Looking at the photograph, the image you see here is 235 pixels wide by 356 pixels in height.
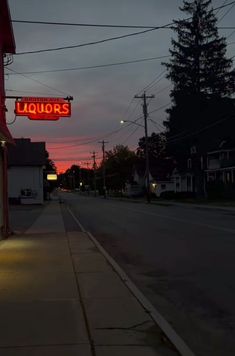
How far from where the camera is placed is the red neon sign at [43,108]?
2316 cm

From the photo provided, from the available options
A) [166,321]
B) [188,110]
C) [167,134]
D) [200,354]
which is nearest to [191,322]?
[166,321]

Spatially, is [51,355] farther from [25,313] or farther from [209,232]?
[209,232]

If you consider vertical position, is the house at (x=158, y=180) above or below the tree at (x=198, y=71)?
below

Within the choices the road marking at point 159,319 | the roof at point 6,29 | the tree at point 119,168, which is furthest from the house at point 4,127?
the tree at point 119,168

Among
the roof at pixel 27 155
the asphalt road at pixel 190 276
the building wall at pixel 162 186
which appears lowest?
the asphalt road at pixel 190 276

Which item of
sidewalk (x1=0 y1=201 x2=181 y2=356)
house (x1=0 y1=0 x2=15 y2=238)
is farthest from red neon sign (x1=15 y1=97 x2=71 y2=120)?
sidewalk (x1=0 y1=201 x2=181 y2=356)

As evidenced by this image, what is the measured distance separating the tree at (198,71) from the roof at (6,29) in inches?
1992

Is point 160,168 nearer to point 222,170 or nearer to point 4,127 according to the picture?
point 222,170

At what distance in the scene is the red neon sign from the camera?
23.2m

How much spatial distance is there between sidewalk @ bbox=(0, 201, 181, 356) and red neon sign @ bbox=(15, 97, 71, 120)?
8987 millimetres

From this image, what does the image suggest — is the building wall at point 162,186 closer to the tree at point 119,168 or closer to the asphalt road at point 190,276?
the tree at point 119,168

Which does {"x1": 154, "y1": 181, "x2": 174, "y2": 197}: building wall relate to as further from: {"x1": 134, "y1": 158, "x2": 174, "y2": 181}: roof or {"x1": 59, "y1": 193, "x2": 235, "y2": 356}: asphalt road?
{"x1": 59, "y1": 193, "x2": 235, "y2": 356}: asphalt road

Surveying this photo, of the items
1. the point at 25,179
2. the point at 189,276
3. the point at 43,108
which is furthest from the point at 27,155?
the point at 189,276

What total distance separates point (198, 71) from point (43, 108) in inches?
2107
